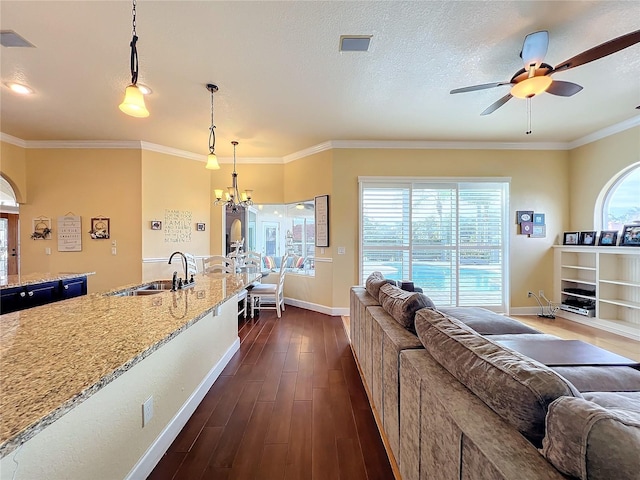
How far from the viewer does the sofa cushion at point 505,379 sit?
0.80 m

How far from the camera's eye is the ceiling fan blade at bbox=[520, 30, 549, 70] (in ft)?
7.06

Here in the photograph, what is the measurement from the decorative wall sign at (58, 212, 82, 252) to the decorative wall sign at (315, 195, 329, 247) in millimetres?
4110

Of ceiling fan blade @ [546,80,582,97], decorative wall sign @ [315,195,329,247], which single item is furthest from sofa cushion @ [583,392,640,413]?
decorative wall sign @ [315,195,329,247]

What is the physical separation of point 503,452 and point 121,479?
1691mm

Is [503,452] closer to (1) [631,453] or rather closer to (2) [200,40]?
(1) [631,453]

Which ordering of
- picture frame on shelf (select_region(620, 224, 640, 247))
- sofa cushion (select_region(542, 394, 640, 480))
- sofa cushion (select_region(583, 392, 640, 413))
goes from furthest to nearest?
picture frame on shelf (select_region(620, 224, 640, 247)), sofa cushion (select_region(583, 392, 640, 413)), sofa cushion (select_region(542, 394, 640, 480))

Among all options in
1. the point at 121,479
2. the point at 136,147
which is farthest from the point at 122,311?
the point at 136,147

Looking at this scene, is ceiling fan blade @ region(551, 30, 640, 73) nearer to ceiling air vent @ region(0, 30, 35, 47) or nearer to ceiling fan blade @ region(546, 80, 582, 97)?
ceiling fan blade @ region(546, 80, 582, 97)

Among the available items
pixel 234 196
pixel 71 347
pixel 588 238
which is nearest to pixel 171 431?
pixel 71 347

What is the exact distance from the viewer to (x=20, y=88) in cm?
303

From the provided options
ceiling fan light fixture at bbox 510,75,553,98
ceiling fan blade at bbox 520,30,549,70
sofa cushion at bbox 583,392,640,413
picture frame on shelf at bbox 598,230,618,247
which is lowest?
sofa cushion at bbox 583,392,640,413

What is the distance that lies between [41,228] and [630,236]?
9.05 meters

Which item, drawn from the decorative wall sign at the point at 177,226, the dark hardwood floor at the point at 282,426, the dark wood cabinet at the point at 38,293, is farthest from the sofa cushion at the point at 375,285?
the decorative wall sign at the point at 177,226

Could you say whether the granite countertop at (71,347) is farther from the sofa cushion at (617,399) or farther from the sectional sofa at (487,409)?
the sofa cushion at (617,399)
